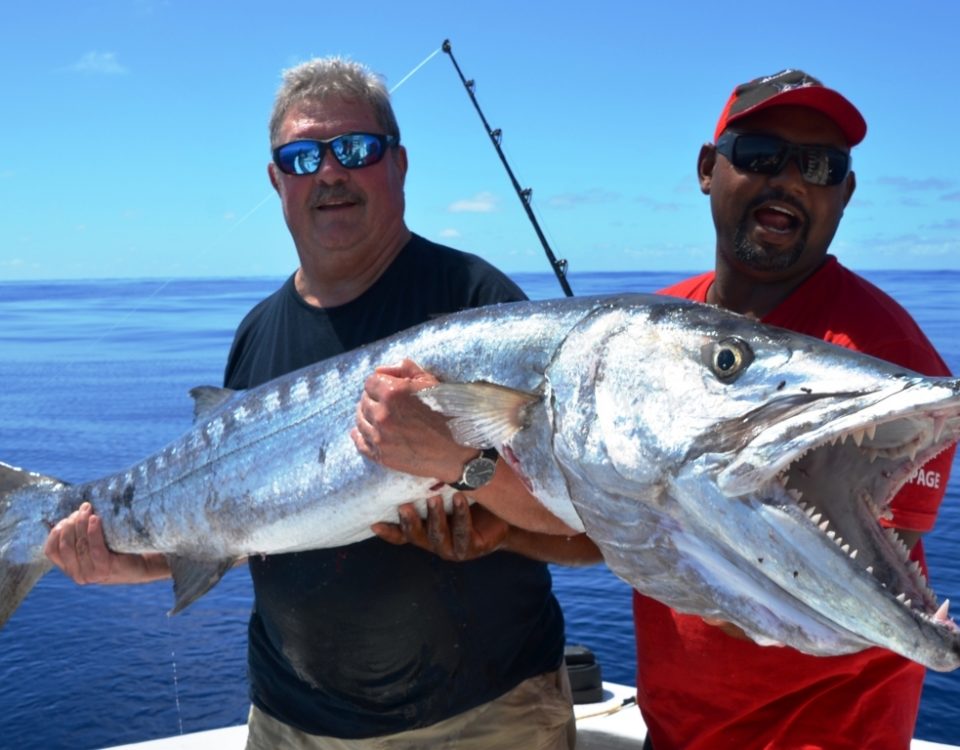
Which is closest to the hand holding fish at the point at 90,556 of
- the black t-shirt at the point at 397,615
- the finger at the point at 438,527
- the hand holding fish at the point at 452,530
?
the black t-shirt at the point at 397,615

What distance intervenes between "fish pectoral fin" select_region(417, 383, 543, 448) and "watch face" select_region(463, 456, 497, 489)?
0.15 metres

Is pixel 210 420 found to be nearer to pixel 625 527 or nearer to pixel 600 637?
pixel 625 527

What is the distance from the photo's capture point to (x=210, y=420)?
3332 millimetres

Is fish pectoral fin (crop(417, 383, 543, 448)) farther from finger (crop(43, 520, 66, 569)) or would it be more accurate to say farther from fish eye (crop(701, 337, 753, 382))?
finger (crop(43, 520, 66, 569))

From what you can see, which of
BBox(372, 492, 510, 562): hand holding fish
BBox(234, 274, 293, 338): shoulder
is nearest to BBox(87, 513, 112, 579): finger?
BBox(234, 274, 293, 338): shoulder

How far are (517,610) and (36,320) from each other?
45.1 meters

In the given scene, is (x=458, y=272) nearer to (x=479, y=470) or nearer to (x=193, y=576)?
(x=479, y=470)

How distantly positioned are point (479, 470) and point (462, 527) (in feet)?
0.93

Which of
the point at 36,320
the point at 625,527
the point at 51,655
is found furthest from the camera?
the point at 36,320

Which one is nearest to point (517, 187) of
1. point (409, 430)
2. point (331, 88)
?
point (331, 88)

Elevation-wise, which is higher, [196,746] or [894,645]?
[894,645]

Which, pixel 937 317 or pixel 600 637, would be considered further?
pixel 937 317

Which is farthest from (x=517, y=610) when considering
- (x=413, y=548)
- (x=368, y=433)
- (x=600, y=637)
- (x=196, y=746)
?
(x=600, y=637)

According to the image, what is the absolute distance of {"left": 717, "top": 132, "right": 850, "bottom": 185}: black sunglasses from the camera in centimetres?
A: 275
